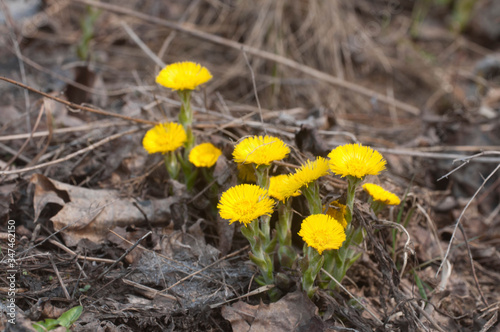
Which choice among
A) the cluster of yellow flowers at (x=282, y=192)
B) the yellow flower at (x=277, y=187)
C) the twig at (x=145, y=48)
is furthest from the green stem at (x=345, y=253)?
the twig at (x=145, y=48)

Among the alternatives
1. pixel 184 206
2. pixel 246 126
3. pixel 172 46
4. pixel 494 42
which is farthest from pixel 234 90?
pixel 494 42

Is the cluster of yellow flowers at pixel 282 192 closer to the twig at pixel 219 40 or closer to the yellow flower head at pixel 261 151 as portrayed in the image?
the yellow flower head at pixel 261 151

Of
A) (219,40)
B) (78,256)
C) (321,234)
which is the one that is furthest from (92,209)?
(219,40)

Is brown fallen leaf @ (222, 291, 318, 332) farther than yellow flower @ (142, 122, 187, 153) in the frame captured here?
No

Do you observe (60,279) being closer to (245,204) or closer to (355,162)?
(245,204)

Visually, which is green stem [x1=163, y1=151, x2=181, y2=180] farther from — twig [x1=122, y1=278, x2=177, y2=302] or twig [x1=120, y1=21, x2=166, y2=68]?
twig [x1=120, y1=21, x2=166, y2=68]

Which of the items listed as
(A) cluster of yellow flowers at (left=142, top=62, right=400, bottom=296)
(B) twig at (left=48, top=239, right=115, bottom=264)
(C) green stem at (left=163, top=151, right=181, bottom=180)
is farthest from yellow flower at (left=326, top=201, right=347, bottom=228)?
(B) twig at (left=48, top=239, right=115, bottom=264)
